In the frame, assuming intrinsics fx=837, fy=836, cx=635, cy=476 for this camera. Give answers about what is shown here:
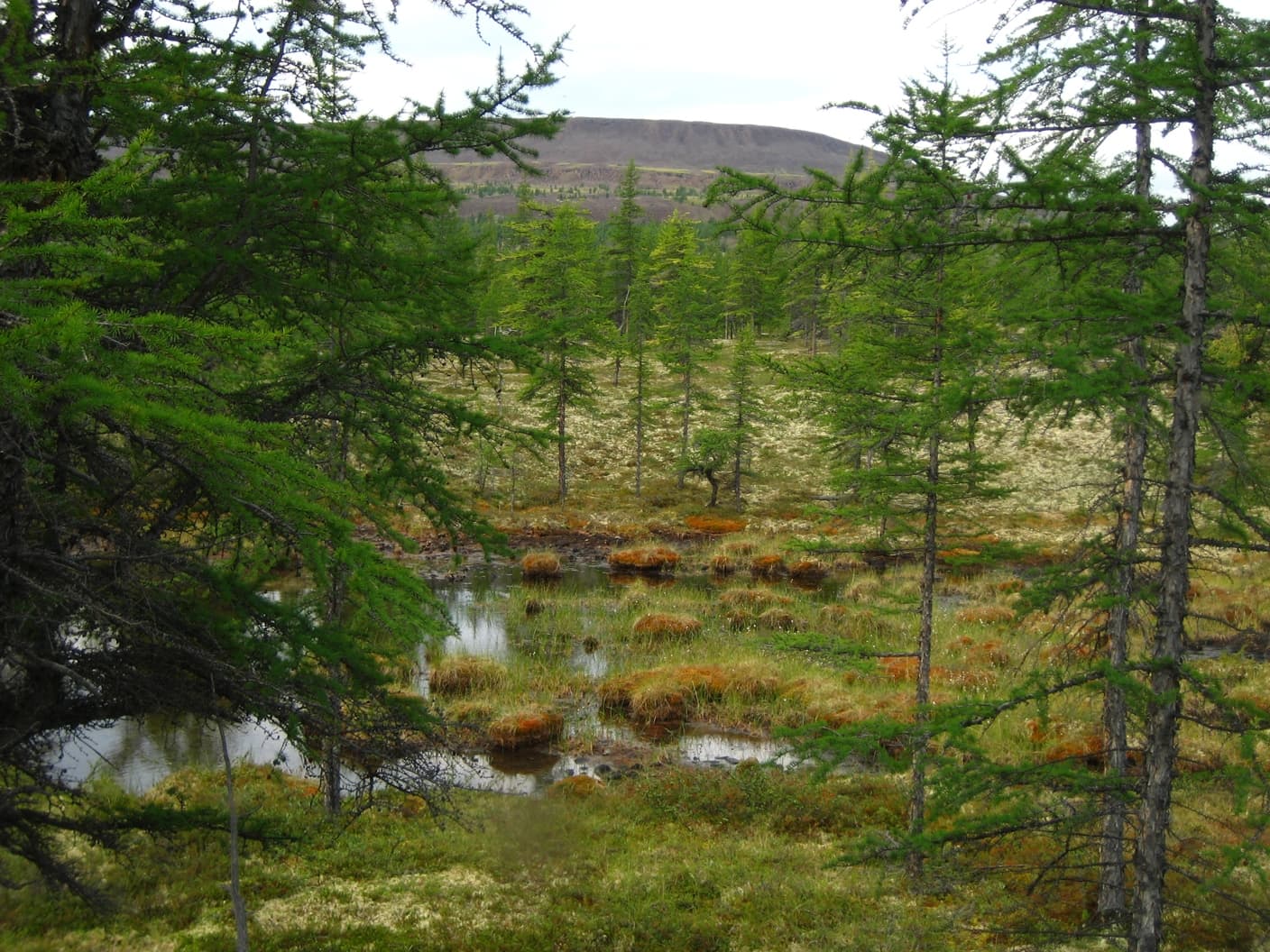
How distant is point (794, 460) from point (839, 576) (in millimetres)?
17468

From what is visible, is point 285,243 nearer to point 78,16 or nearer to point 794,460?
point 78,16

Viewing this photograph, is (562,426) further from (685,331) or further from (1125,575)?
(1125,575)

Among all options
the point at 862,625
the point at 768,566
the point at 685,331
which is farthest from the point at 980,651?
the point at 685,331

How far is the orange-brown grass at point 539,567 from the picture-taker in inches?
1175

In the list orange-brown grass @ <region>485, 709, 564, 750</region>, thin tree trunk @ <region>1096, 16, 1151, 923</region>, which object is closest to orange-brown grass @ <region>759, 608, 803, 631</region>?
orange-brown grass @ <region>485, 709, 564, 750</region>

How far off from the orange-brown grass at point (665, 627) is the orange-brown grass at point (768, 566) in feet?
28.9

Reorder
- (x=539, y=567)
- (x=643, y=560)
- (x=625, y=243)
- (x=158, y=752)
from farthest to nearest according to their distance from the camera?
1. (x=625, y=243)
2. (x=643, y=560)
3. (x=539, y=567)
4. (x=158, y=752)

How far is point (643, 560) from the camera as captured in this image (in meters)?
31.4

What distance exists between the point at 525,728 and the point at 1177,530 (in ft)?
42.0

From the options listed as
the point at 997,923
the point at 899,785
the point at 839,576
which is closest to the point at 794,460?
the point at 839,576

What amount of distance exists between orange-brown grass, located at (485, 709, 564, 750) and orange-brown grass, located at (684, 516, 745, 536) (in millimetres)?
21138

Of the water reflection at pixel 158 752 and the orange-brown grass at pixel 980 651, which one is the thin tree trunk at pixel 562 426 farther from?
the water reflection at pixel 158 752

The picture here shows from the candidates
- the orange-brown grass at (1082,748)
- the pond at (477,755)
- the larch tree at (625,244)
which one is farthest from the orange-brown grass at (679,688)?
the larch tree at (625,244)

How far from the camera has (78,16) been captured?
629cm
